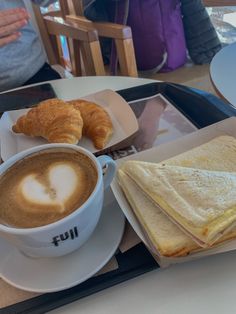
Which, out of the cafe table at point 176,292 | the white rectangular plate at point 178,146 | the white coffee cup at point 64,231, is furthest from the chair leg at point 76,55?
the cafe table at point 176,292

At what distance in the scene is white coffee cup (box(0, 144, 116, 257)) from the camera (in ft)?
1.16

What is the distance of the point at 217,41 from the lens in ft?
6.02

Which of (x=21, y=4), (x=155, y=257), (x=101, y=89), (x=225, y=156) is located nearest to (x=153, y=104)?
(x=101, y=89)

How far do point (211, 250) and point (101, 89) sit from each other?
546 millimetres

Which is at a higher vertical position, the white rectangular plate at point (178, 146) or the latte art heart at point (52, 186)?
the latte art heart at point (52, 186)

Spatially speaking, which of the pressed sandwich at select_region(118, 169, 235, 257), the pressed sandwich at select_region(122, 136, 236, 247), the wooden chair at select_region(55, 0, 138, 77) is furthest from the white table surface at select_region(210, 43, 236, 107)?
the pressed sandwich at select_region(118, 169, 235, 257)

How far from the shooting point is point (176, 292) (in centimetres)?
38

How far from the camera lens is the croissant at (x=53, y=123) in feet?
2.06

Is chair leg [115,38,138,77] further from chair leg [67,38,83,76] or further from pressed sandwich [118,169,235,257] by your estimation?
pressed sandwich [118,169,235,257]

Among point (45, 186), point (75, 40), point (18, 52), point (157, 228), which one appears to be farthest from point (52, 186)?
point (75, 40)

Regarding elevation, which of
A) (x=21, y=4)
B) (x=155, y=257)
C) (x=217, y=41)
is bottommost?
(x=217, y=41)

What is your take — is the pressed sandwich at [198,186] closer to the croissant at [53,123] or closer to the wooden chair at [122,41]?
the croissant at [53,123]

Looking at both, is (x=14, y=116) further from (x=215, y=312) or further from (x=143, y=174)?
(x=215, y=312)

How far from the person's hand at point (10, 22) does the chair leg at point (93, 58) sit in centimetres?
21
